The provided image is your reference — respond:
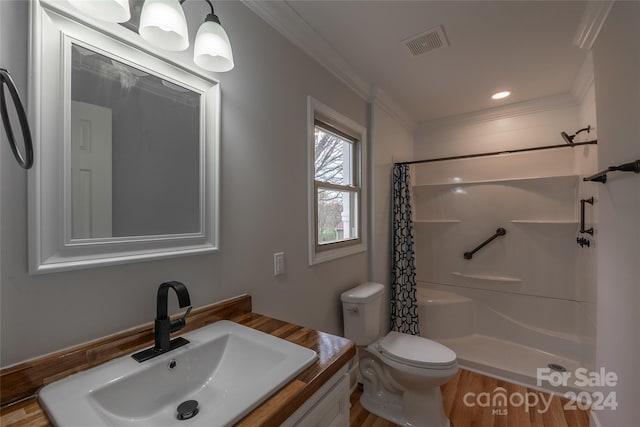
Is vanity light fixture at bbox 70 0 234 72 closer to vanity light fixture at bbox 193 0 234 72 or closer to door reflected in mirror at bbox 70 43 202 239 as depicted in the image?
vanity light fixture at bbox 193 0 234 72

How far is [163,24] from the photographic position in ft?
2.54

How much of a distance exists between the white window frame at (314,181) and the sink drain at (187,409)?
3.08ft

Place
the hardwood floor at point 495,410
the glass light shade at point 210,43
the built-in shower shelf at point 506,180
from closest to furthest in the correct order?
1. the glass light shade at point 210,43
2. the hardwood floor at point 495,410
3. the built-in shower shelf at point 506,180

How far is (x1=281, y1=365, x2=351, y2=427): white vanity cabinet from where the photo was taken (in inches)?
28.3

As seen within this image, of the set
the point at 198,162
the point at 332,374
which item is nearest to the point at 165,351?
the point at 332,374

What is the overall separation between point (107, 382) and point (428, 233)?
10.1 ft

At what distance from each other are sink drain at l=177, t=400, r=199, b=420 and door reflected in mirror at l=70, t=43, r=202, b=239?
1.79ft

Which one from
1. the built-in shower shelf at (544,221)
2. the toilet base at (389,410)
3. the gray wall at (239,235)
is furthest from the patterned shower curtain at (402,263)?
the built-in shower shelf at (544,221)

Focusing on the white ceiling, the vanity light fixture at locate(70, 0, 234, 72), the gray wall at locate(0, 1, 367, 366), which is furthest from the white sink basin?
the white ceiling

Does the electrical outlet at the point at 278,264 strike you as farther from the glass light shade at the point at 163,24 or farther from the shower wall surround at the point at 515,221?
the shower wall surround at the point at 515,221

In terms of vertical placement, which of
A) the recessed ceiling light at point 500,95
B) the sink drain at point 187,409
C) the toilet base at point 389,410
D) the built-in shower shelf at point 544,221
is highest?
the recessed ceiling light at point 500,95

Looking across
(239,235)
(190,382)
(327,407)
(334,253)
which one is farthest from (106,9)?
(334,253)

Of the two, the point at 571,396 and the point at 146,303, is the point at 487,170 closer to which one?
the point at 571,396

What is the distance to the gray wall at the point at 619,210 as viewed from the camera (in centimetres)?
109
